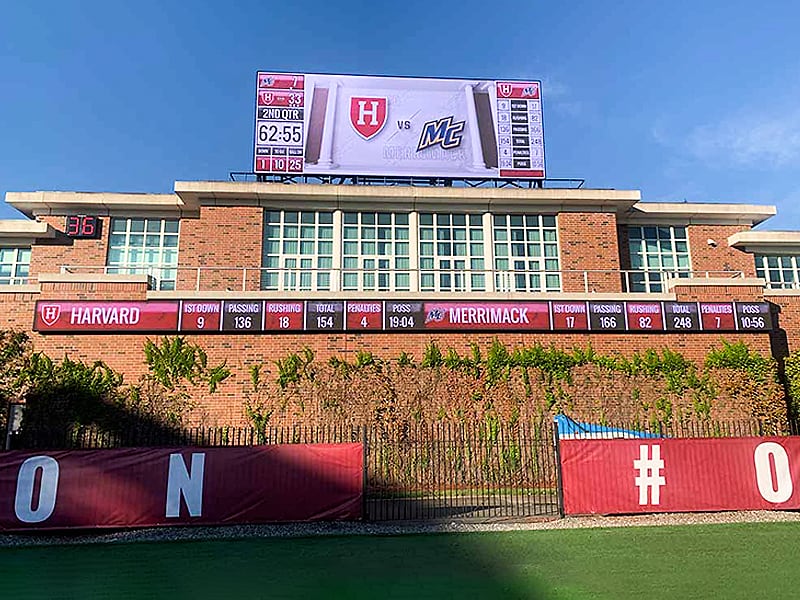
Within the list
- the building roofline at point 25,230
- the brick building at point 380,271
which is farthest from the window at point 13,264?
the building roofline at point 25,230

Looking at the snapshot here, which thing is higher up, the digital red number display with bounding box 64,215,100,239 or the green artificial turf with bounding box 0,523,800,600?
the digital red number display with bounding box 64,215,100,239

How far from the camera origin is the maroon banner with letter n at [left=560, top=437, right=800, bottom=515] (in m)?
12.0

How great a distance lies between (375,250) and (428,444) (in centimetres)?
750

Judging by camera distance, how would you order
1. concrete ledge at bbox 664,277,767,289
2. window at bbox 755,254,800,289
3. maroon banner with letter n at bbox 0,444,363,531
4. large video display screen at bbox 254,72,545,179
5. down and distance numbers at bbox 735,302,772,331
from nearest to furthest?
maroon banner with letter n at bbox 0,444,363,531
down and distance numbers at bbox 735,302,772,331
concrete ledge at bbox 664,277,767,289
large video display screen at bbox 254,72,545,179
window at bbox 755,254,800,289

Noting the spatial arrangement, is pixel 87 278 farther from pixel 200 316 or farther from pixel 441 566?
pixel 441 566

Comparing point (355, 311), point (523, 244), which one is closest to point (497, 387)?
point (355, 311)

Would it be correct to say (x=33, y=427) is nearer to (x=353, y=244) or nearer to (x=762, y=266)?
(x=353, y=244)

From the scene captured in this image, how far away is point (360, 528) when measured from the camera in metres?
11.6

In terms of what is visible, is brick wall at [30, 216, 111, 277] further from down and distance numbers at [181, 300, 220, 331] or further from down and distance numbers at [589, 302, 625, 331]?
down and distance numbers at [589, 302, 625, 331]

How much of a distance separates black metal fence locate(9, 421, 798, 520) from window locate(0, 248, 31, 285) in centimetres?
754

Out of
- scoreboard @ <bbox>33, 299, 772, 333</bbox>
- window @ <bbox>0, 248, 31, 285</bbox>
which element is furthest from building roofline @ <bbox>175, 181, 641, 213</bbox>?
window @ <bbox>0, 248, 31, 285</bbox>

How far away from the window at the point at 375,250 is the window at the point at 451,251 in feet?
2.09

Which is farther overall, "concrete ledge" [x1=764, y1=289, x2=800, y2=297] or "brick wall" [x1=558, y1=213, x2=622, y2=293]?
"brick wall" [x1=558, y1=213, x2=622, y2=293]

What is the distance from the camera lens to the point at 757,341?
1886cm
